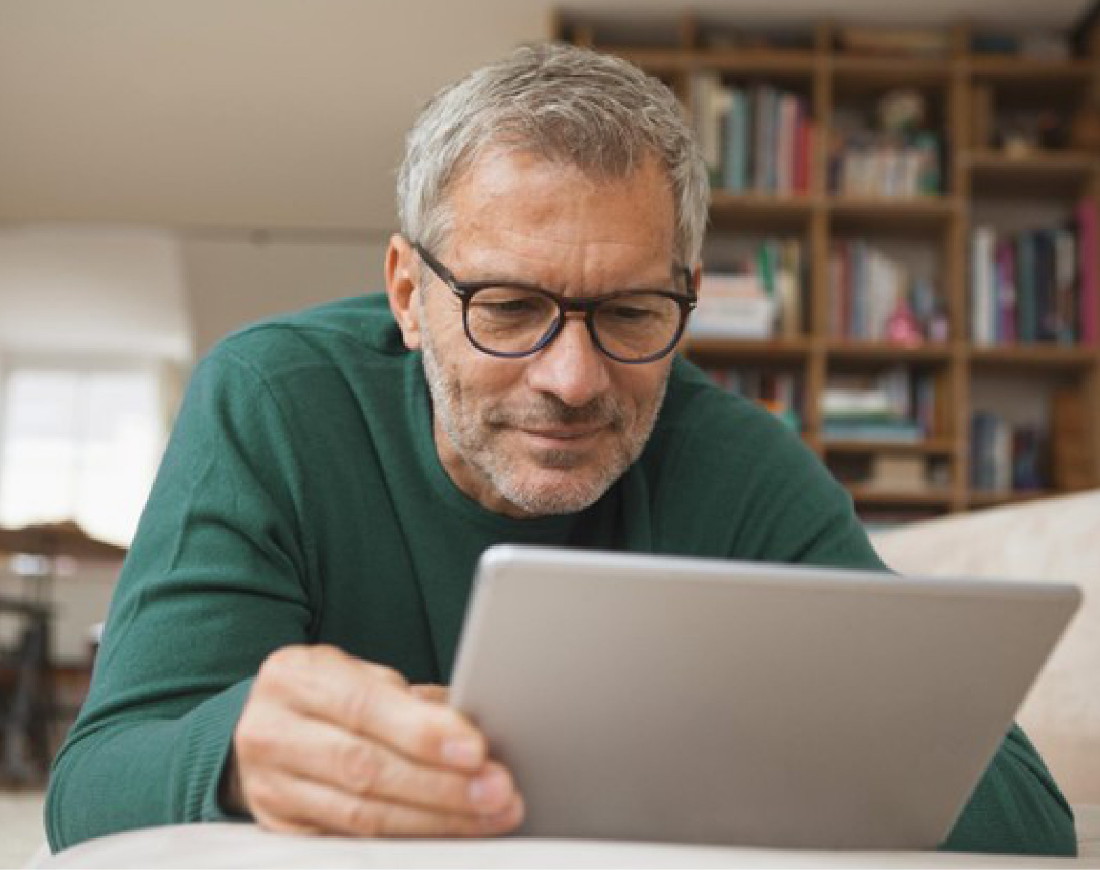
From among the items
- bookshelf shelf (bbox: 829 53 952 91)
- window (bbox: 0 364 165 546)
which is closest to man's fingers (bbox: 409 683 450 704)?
bookshelf shelf (bbox: 829 53 952 91)

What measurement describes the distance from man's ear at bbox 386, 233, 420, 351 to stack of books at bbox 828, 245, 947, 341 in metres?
3.12

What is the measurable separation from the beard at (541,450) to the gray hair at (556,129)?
5.2 inches

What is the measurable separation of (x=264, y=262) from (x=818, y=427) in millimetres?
3459

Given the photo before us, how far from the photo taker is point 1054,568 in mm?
1634

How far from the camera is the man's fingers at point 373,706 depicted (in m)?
0.61

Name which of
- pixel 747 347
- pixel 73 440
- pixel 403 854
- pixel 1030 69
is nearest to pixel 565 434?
pixel 403 854

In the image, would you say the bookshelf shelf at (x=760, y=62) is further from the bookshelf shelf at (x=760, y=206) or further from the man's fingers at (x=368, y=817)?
the man's fingers at (x=368, y=817)

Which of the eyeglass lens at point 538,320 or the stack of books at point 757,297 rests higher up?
the eyeglass lens at point 538,320

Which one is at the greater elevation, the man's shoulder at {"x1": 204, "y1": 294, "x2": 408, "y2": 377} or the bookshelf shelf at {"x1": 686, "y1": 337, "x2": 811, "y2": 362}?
the man's shoulder at {"x1": 204, "y1": 294, "x2": 408, "y2": 377}

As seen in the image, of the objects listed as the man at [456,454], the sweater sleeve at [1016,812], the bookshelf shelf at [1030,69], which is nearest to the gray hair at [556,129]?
the man at [456,454]

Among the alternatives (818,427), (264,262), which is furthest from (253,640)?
(264,262)

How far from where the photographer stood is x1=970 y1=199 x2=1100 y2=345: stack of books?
164 inches

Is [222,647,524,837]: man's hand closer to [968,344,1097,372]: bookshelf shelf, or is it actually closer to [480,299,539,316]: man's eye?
[480,299,539,316]: man's eye

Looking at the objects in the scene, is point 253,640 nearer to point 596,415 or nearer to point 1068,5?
point 596,415
